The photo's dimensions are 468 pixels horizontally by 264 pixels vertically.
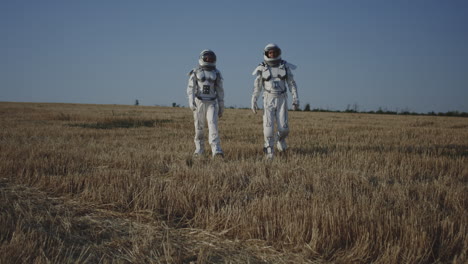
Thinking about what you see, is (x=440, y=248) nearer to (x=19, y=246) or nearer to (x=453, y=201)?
(x=453, y=201)

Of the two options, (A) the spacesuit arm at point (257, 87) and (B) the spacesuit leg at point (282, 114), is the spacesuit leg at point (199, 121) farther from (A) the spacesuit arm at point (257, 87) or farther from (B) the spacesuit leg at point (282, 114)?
(B) the spacesuit leg at point (282, 114)

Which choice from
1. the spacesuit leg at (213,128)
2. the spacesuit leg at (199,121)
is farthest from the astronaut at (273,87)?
the spacesuit leg at (199,121)

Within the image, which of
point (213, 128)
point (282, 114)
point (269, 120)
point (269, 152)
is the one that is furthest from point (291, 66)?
point (213, 128)

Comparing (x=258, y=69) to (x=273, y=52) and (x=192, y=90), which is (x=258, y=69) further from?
(x=192, y=90)

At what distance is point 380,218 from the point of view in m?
2.56

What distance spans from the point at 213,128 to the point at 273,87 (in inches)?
67.8

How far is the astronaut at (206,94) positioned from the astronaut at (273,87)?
1017 mm

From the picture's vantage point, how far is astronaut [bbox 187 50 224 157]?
7.02 m

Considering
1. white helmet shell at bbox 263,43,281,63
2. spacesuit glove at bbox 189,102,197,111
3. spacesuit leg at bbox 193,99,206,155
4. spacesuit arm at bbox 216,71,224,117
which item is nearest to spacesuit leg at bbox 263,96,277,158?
white helmet shell at bbox 263,43,281,63

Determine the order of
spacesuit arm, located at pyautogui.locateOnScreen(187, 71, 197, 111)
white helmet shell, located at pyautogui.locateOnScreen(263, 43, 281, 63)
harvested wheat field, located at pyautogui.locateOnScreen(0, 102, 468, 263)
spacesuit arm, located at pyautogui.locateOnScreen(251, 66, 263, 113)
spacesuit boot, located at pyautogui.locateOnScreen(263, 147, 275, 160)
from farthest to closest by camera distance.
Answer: spacesuit arm, located at pyautogui.locateOnScreen(251, 66, 263, 113), spacesuit arm, located at pyautogui.locateOnScreen(187, 71, 197, 111), white helmet shell, located at pyautogui.locateOnScreen(263, 43, 281, 63), spacesuit boot, located at pyautogui.locateOnScreen(263, 147, 275, 160), harvested wheat field, located at pyautogui.locateOnScreen(0, 102, 468, 263)

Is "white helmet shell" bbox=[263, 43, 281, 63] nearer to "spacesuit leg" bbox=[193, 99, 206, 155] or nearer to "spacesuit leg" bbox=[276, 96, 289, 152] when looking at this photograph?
"spacesuit leg" bbox=[276, 96, 289, 152]

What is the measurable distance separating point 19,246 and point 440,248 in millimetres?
3027

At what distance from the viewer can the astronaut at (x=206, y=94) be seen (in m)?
7.02

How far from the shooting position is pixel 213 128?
7062mm
